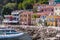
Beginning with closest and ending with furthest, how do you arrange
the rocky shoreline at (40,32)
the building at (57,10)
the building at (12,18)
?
the rocky shoreline at (40,32)
the building at (57,10)
the building at (12,18)

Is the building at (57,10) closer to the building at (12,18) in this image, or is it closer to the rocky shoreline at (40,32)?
the rocky shoreline at (40,32)

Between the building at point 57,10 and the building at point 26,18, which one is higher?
the building at point 57,10

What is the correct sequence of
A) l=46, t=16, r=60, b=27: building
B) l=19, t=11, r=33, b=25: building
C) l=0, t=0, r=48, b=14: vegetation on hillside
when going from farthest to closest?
l=0, t=0, r=48, b=14: vegetation on hillside
l=19, t=11, r=33, b=25: building
l=46, t=16, r=60, b=27: building

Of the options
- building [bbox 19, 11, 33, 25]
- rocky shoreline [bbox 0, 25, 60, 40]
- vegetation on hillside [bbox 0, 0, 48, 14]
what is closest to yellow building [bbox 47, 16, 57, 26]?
Answer: rocky shoreline [bbox 0, 25, 60, 40]

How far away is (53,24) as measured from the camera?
4341 cm

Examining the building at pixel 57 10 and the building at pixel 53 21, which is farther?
the building at pixel 57 10

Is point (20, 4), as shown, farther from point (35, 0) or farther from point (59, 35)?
point (59, 35)

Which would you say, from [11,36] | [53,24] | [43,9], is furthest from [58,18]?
[11,36]

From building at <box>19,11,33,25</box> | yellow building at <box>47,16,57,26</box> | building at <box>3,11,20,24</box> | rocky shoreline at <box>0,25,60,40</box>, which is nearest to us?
rocky shoreline at <box>0,25,60,40</box>

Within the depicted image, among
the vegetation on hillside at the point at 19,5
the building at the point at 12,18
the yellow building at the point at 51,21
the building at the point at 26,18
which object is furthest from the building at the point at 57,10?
the vegetation on hillside at the point at 19,5

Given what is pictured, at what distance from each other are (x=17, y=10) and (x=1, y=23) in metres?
3.18

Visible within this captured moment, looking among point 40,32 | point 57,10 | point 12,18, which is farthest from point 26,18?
point 40,32

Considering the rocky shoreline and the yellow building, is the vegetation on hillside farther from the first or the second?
the yellow building

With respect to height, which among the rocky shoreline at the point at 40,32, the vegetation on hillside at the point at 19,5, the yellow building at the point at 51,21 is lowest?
the rocky shoreline at the point at 40,32
